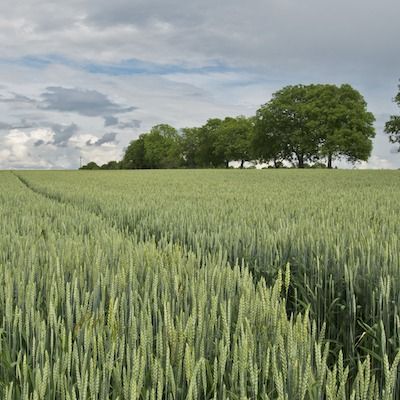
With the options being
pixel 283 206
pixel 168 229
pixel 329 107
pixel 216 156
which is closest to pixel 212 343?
pixel 168 229

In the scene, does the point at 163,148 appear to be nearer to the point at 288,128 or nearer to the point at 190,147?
the point at 190,147

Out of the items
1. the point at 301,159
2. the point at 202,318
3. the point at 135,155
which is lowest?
the point at 202,318

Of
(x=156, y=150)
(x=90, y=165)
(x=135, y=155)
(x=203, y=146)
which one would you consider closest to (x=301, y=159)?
(x=203, y=146)

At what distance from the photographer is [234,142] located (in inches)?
3169

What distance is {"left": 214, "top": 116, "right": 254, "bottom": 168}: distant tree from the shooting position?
79.3 m

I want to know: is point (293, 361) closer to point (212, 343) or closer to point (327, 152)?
point (212, 343)

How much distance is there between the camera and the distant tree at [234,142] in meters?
79.3

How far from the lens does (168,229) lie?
552 cm

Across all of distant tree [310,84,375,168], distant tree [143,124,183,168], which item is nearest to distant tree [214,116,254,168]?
distant tree [143,124,183,168]

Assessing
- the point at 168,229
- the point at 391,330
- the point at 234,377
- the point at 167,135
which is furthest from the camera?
the point at 167,135

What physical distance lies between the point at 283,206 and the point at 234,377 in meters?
6.14

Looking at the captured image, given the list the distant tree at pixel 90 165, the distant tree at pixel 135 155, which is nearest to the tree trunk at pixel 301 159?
the distant tree at pixel 135 155

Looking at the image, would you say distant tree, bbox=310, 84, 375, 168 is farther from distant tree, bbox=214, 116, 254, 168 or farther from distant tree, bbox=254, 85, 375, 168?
distant tree, bbox=214, 116, 254, 168

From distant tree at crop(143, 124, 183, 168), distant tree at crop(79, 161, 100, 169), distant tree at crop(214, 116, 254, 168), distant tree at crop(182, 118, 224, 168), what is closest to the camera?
distant tree at crop(214, 116, 254, 168)
